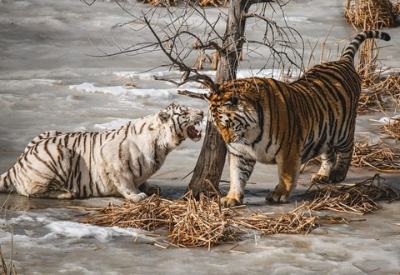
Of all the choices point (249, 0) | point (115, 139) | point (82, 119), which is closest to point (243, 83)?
point (249, 0)

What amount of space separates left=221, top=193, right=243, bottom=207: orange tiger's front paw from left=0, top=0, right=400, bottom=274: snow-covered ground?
150 millimetres

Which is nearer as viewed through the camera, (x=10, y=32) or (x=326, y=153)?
(x=326, y=153)

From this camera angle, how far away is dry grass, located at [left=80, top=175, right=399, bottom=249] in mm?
5758

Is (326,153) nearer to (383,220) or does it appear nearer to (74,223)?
(383,220)

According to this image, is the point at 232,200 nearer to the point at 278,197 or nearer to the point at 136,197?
the point at 278,197

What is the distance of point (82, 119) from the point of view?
364 inches

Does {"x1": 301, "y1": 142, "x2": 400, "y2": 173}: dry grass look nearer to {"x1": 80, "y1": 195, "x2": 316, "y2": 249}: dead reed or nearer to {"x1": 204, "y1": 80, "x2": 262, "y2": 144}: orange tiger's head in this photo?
{"x1": 204, "y1": 80, "x2": 262, "y2": 144}: orange tiger's head

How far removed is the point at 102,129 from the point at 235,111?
8.74 ft

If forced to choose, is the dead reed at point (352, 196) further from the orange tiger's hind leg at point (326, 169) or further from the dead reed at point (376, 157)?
the dead reed at point (376, 157)

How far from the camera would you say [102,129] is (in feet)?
28.9

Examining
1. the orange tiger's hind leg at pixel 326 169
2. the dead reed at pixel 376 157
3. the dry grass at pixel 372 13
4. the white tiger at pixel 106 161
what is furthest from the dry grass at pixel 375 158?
the dry grass at pixel 372 13

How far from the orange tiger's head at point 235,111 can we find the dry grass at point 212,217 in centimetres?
53

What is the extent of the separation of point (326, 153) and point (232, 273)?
2634mm

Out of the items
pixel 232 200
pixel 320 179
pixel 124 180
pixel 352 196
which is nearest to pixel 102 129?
→ pixel 124 180
